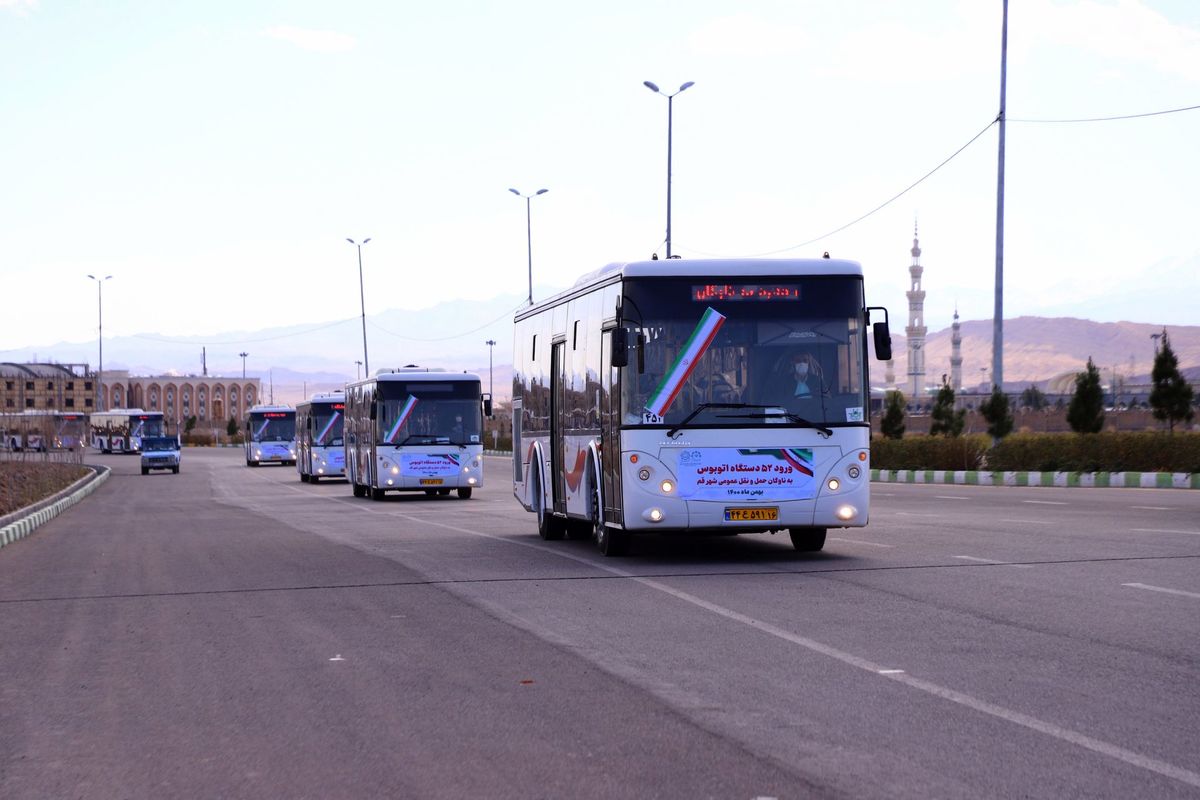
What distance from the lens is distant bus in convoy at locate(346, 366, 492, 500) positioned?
34250mm

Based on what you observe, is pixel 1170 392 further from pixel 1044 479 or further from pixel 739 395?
pixel 739 395

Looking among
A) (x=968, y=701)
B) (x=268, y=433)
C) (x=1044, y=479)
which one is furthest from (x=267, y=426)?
(x=968, y=701)

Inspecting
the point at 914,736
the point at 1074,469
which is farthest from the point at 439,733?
the point at 1074,469

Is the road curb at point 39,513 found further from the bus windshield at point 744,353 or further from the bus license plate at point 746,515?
the bus license plate at point 746,515

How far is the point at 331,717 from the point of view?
741 centimetres

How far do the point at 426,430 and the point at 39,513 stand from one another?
370 inches

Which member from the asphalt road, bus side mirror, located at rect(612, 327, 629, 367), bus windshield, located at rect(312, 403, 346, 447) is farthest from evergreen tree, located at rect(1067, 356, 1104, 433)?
bus side mirror, located at rect(612, 327, 629, 367)

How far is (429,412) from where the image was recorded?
34406 mm

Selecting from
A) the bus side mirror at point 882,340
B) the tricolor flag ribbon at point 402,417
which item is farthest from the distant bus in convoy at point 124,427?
the bus side mirror at point 882,340

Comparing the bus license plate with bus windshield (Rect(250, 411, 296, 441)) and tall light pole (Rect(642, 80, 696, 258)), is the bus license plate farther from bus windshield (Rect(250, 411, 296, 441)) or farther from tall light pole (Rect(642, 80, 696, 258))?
bus windshield (Rect(250, 411, 296, 441))

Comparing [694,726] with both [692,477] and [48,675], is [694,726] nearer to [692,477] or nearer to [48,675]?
[48,675]

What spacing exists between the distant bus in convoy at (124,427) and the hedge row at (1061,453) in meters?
58.5

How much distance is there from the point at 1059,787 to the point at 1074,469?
35.3 m

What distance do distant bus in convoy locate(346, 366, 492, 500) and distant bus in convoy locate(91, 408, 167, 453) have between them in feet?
203
